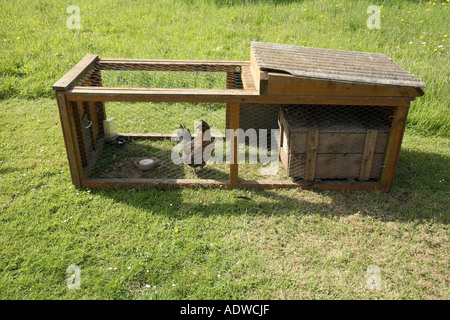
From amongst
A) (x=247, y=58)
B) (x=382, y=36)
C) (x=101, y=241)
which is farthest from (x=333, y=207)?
(x=382, y=36)

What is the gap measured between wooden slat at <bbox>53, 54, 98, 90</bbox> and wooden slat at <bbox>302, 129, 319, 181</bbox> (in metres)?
2.44

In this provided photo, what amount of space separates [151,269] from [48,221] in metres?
1.22

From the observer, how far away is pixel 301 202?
4008 mm

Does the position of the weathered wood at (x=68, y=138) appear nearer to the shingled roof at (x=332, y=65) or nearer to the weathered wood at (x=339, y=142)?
the shingled roof at (x=332, y=65)

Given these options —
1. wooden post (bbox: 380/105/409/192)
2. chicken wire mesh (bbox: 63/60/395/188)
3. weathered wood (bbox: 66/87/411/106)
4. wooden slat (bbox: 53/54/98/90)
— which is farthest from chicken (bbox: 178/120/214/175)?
wooden post (bbox: 380/105/409/192)

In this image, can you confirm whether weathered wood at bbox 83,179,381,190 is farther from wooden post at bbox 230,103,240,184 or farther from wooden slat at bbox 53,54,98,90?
wooden slat at bbox 53,54,98,90

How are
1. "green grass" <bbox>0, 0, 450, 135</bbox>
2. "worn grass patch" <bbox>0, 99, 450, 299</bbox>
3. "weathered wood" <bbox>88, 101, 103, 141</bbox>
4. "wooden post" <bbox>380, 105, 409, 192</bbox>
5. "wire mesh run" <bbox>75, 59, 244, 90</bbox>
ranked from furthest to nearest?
"green grass" <bbox>0, 0, 450, 135</bbox>
"weathered wood" <bbox>88, 101, 103, 141</bbox>
"wire mesh run" <bbox>75, 59, 244, 90</bbox>
"wooden post" <bbox>380, 105, 409, 192</bbox>
"worn grass patch" <bbox>0, 99, 450, 299</bbox>

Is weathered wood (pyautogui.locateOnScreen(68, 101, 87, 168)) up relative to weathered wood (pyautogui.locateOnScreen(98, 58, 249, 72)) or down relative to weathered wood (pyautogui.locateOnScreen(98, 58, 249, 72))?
down

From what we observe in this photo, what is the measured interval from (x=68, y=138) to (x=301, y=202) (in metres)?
2.44

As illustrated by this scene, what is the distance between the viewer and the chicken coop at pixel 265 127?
3672mm

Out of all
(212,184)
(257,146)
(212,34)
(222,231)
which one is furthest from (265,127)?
(212,34)

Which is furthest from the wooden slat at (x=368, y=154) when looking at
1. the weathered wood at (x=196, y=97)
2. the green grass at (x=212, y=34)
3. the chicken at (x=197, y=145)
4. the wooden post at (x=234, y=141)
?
the green grass at (x=212, y=34)

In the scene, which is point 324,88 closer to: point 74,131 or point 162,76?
point 74,131

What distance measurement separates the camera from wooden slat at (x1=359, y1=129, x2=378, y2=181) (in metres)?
4.02
